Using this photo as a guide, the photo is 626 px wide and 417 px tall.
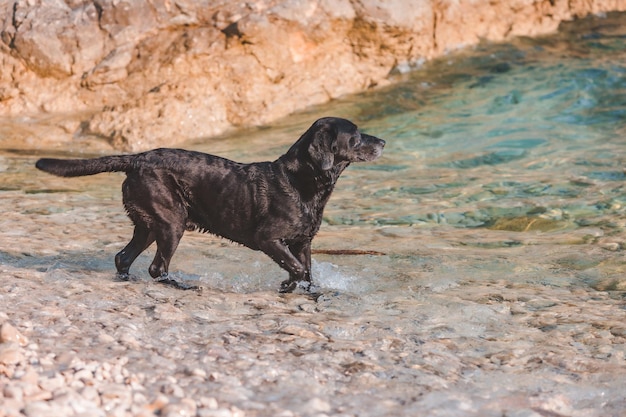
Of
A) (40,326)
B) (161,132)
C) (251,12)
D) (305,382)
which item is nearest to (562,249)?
A: (305,382)

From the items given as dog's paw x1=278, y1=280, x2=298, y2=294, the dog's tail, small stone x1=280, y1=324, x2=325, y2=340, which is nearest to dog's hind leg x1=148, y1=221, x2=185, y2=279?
the dog's tail

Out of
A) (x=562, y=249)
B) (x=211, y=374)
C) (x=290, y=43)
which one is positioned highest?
(x=290, y=43)

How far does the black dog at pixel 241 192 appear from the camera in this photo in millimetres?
6168

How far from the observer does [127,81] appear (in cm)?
1237

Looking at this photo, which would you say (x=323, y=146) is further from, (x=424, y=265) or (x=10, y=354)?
(x=10, y=354)

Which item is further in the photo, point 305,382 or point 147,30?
point 147,30

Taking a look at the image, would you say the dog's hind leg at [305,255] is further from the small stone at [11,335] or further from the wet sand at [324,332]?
the small stone at [11,335]

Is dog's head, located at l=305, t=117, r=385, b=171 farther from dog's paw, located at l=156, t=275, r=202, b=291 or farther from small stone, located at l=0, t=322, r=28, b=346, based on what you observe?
small stone, located at l=0, t=322, r=28, b=346

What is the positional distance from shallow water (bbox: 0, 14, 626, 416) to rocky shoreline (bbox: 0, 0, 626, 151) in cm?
63

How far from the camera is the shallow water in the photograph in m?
4.49

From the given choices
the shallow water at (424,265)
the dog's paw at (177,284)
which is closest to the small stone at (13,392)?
the shallow water at (424,265)

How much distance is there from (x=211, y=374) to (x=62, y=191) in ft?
18.5

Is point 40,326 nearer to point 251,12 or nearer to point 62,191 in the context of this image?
point 62,191

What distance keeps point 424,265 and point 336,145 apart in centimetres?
142
